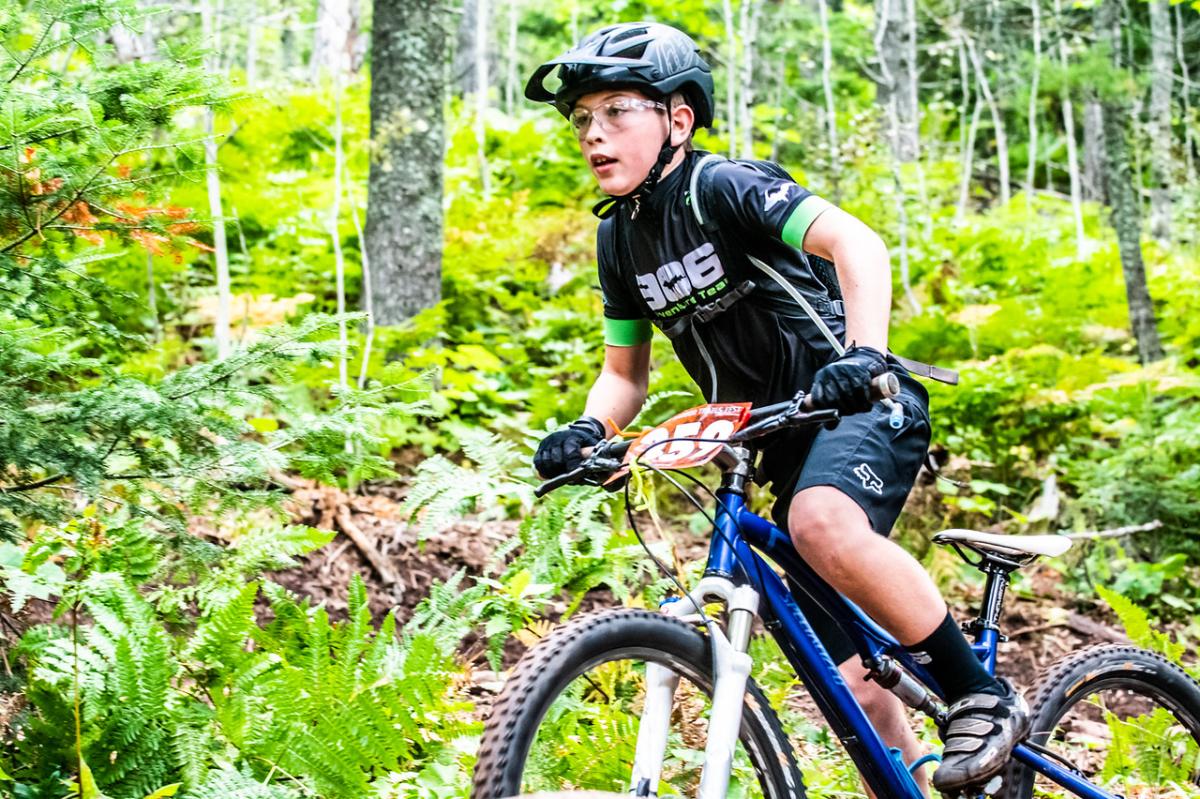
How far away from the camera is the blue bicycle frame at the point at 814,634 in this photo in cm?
273

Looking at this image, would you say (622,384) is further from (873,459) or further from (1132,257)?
(1132,257)

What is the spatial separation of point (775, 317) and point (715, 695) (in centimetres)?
119

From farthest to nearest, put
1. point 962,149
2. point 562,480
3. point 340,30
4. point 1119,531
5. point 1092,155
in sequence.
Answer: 1. point 1092,155
2. point 962,149
3. point 340,30
4. point 1119,531
5. point 562,480

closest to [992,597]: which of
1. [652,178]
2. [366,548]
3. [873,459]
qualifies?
[873,459]

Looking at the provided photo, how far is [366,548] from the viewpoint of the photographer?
566 cm

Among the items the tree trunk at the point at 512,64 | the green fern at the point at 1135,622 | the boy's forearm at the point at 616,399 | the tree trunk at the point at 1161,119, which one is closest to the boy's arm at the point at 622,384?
the boy's forearm at the point at 616,399

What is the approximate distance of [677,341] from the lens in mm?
3330

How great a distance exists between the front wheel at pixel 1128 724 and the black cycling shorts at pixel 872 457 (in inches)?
34.1

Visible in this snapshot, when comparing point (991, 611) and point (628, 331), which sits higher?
point (628, 331)

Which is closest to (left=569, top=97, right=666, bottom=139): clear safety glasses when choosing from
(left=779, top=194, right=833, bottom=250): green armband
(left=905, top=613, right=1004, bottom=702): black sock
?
(left=779, top=194, right=833, bottom=250): green armband

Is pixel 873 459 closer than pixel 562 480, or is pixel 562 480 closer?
pixel 562 480

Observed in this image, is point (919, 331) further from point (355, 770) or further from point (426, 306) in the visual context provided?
point (355, 770)

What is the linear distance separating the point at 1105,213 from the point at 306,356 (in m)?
18.4

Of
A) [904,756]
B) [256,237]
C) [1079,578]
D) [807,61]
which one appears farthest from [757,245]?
[807,61]
